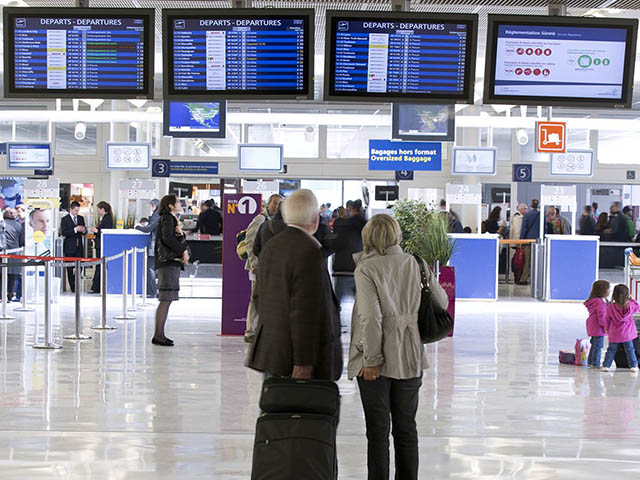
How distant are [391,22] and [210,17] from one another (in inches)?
49.5

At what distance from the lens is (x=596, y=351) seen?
7.74m

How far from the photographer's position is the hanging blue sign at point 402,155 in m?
16.8

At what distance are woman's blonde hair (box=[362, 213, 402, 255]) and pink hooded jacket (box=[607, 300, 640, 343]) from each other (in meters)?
4.22

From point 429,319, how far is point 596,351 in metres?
4.47

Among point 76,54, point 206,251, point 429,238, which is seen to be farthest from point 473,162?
point 76,54

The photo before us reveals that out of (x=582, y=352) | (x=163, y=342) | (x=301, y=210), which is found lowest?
(x=163, y=342)

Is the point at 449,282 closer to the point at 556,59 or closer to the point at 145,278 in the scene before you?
the point at 556,59

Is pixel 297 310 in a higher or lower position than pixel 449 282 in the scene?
higher

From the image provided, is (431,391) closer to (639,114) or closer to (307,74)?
(307,74)

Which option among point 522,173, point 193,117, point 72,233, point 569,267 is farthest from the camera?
point 522,173

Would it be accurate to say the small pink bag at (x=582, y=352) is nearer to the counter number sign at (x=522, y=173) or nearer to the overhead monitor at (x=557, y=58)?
the overhead monitor at (x=557, y=58)

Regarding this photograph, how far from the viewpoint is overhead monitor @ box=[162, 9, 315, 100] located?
5719mm

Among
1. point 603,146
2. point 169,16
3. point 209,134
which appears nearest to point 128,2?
point 209,134

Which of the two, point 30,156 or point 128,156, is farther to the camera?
point 30,156
